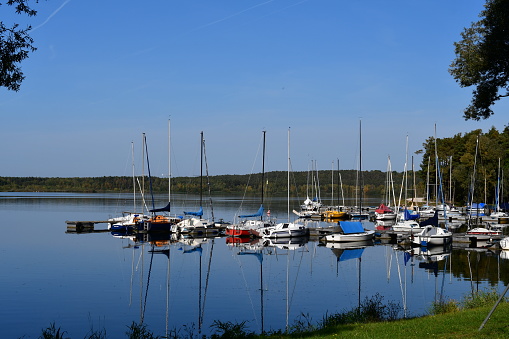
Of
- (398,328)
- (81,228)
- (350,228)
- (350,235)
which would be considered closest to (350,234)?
(350,235)

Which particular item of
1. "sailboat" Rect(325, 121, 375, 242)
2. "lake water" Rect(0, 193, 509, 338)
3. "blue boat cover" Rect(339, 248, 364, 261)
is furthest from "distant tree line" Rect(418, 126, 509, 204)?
"lake water" Rect(0, 193, 509, 338)

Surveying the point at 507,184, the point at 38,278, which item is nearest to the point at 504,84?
the point at 38,278

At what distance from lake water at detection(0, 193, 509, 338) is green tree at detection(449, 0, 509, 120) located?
30.3 ft

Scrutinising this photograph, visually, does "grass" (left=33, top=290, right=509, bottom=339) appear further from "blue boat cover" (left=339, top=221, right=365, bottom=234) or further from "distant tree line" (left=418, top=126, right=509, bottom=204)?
"distant tree line" (left=418, top=126, right=509, bottom=204)

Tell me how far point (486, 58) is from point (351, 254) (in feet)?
95.9

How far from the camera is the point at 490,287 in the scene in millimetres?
30906

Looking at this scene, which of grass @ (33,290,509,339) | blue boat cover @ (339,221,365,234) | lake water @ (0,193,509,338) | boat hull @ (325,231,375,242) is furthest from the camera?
blue boat cover @ (339,221,365,234)

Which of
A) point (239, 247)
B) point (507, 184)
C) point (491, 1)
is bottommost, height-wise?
point (239, 247)

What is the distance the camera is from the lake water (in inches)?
973

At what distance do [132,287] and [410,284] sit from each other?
1597cm

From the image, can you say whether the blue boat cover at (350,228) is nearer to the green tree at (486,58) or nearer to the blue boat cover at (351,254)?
the blue boat cover at (351,254)

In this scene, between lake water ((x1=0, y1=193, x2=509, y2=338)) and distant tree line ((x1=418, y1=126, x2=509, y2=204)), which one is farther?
distant tree line ((x1=418, y1=126, x2=509, y2=204))

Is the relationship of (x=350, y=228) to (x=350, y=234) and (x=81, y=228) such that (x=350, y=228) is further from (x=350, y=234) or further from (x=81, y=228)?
(x=81, y=228)

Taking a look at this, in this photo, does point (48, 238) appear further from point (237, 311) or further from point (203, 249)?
point (237, 311)
